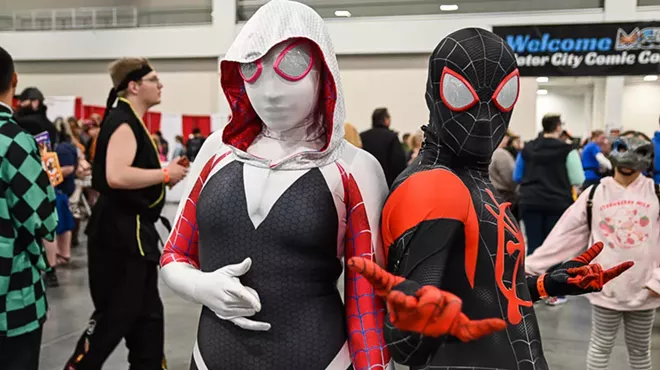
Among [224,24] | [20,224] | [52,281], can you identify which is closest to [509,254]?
[20,224]

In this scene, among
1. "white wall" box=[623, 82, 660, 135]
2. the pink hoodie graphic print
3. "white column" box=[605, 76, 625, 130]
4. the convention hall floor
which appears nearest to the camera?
the pink hoodie graphic print

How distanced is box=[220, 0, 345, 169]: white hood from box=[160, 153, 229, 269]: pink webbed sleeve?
102mm

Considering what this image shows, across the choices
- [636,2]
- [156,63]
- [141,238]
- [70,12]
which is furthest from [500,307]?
[70,12]

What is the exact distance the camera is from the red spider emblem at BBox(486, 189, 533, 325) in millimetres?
1234

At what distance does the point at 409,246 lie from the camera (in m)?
1.17

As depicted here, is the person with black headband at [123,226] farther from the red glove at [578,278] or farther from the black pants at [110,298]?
the red glove at [578,278]

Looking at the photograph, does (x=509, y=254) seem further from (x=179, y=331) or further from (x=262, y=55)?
(x=179, y=331)

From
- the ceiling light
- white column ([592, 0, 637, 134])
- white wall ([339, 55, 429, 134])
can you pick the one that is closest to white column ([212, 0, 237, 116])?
white wall ([339, 55, 429, 134])

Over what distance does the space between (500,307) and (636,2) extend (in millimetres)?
11604

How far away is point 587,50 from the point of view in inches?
389

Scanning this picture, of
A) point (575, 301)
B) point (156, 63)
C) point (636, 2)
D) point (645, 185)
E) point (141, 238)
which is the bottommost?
point (575, 301)

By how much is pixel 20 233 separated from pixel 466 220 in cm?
158

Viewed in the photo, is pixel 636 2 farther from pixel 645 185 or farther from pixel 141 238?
pixel 141 238

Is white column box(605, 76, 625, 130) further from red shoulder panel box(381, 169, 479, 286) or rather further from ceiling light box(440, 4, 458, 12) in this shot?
red shoulder panel box(381, 169, 479, 286)
